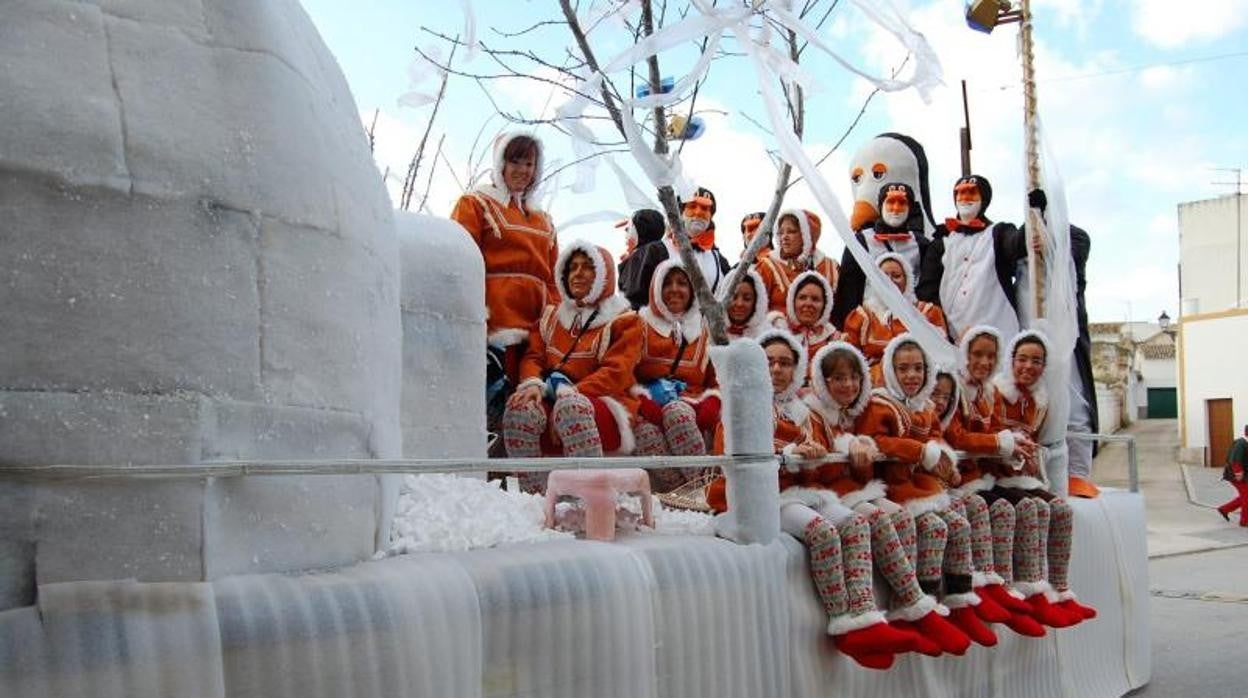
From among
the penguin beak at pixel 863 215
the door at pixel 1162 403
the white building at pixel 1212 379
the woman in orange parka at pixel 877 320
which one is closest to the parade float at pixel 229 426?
the woman in orange parka at pixel 877 320

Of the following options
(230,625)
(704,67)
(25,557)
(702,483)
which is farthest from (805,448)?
(25,557)

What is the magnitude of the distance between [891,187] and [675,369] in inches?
125

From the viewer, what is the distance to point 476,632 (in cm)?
266

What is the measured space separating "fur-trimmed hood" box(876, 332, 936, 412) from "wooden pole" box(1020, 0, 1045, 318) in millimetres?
2042

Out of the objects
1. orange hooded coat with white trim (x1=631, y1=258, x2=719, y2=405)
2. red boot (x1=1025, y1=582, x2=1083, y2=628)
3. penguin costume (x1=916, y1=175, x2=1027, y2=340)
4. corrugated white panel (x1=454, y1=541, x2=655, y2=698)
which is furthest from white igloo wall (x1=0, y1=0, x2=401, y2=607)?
penguin costume (x1=916, y1=175, x2=1027, y2=340)

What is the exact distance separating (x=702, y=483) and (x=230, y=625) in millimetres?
3085

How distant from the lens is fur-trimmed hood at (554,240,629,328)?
4.71 meters

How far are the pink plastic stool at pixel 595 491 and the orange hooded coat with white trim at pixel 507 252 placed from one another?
52.3 inches

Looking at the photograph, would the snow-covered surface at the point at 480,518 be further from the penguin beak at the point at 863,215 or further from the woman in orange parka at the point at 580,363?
the penguin beak at the point at 863,215

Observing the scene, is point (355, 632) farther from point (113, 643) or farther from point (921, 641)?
point (921, 641)

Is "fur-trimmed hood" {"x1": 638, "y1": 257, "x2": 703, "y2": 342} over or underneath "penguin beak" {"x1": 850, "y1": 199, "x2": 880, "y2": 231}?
underneath

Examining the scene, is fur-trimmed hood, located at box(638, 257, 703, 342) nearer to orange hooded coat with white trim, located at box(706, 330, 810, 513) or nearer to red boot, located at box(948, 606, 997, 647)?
orange hooded coat with white trim, located at box(706, 330, 810, 513)

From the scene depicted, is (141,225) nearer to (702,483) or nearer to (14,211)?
(14,211)

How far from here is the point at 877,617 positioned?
398cm
